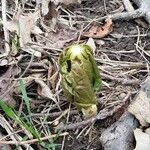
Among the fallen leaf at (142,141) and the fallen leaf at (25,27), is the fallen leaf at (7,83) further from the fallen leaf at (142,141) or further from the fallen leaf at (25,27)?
the fallen leaf at (142,141)

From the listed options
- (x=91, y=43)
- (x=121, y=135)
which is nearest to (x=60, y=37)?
(x=91, y=43)

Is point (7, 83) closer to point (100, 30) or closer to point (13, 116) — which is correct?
point (13, 116)

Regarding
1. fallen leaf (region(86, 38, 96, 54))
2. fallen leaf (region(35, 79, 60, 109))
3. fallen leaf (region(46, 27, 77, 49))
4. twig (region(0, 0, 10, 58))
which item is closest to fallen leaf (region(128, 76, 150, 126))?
fallen leaf (region(35, 79, 60, 109))

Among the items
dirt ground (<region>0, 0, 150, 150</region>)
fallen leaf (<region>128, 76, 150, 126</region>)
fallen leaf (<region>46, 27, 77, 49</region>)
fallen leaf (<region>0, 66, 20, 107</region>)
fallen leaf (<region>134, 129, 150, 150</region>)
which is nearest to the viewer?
fallen leaf (<region>134, 129, 150, 150</region>)

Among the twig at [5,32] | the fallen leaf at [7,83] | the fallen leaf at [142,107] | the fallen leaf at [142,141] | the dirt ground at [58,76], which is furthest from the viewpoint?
the twig at [5,32]

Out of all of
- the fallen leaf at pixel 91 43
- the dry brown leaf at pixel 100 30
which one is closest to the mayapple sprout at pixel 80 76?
the fallen leaf at pixel 91 43

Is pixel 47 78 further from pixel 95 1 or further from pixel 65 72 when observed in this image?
pixel 95 1

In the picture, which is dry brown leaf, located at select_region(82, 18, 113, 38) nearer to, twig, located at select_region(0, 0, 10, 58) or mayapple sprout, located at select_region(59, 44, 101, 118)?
twig, located at select_region(0, 0, 10, 58)

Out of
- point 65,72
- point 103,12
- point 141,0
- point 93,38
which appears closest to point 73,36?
point 93,38
